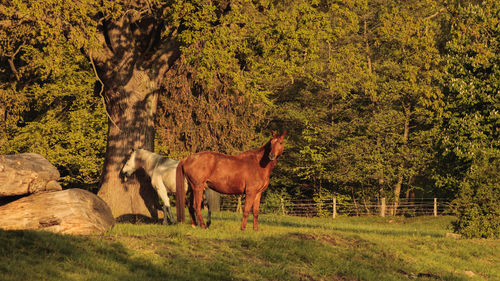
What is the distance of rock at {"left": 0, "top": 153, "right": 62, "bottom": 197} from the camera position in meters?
13.5

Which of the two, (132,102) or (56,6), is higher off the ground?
(56,6)

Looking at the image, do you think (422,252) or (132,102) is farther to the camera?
(132,102)

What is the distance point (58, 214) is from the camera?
1313 centimetres

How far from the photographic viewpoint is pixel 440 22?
4500 cm

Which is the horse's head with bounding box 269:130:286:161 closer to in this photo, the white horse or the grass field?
the grass field

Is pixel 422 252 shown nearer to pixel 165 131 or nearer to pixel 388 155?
pixel 165 131

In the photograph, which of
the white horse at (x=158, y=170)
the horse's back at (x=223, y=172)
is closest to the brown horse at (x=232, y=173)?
the horse's back at (x=223, y=172)

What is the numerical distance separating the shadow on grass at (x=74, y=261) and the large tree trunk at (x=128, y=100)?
7.99m

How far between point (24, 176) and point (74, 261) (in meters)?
4.34

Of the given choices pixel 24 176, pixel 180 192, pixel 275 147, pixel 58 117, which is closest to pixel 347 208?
pixel 58 117

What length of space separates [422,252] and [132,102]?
1048 cm

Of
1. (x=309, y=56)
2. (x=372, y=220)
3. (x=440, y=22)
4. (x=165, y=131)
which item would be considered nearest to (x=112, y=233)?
(x=309, y=56)

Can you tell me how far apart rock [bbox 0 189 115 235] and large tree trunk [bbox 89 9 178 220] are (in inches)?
227

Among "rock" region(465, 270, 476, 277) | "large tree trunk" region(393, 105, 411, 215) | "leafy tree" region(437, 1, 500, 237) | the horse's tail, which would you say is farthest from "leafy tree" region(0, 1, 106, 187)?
"rock" region(465, 270, 476, 277)
